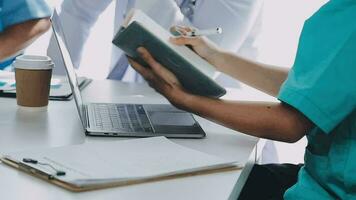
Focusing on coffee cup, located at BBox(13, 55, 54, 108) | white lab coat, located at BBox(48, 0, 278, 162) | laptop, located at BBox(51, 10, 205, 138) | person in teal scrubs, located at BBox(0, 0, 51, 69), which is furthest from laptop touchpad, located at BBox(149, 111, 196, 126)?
person in teal scrubs, located at BBox(0, 0, 51, 69)

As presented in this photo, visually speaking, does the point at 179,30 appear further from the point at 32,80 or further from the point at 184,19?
the point at 184,19

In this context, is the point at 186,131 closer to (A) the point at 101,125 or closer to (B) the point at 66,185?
(A) the point at 101,125

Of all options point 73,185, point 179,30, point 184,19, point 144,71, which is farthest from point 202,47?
point 73,185

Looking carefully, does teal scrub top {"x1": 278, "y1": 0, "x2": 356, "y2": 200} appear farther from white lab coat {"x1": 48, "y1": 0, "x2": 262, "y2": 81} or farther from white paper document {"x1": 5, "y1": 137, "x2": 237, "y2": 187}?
white lab coat {"x1": 48, "y1": 0, "x2": 262, "y2": 81}

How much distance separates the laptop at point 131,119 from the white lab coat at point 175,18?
0.51m

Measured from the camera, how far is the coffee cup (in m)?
1.20

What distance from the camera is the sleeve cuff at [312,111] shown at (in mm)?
867

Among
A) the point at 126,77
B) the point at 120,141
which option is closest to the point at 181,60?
the point at 120,141

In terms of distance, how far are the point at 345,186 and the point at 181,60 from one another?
359 millimetres

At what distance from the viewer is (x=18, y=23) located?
175 centimetres

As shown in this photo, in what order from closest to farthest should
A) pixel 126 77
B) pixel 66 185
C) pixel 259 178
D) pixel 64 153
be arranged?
1. pixel 66 185
2. pixel 64 153
3. pixel 259 178
4. pixel 126 77

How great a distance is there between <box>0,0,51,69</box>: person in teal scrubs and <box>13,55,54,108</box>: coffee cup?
1.65 feet

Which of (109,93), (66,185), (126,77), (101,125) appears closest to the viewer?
(66,185)

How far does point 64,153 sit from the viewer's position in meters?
0.86
